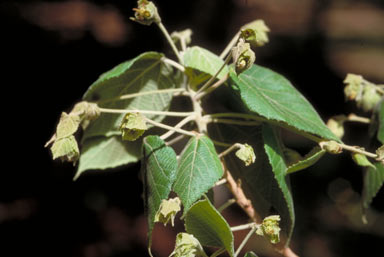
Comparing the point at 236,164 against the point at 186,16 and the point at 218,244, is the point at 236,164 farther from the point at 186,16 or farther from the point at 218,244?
the point at 186,16

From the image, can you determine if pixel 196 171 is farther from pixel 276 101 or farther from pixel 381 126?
pixel 381 126

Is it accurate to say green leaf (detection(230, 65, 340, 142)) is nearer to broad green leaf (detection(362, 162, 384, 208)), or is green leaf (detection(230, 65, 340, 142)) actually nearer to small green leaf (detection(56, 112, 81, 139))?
broad green leaf (detection(362, 162, 384, 208))

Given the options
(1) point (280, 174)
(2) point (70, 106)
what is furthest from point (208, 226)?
(2) point (70, 106)

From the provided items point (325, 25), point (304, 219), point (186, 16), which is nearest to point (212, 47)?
point (186, 16)

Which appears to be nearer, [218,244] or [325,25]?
[218,244]

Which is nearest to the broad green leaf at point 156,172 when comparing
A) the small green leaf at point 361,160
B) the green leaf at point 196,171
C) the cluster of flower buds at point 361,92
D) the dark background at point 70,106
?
the green leaf at point 196,171
